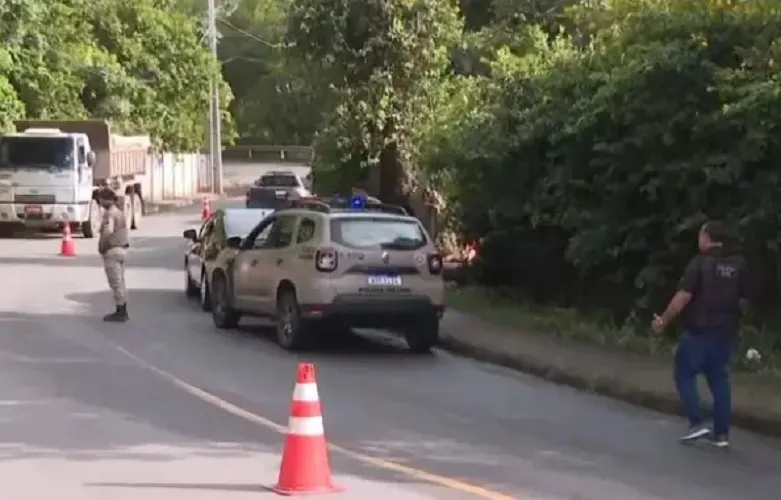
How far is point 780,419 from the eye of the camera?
12141 mm

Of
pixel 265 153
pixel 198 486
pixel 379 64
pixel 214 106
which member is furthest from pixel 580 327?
pixel 265 153

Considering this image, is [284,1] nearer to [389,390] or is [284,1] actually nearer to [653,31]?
[653,31]

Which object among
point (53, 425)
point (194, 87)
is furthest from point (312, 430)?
point (194, 87)

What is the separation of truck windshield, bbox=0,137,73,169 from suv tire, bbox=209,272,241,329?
18869 millimetres

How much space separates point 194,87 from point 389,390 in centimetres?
4935

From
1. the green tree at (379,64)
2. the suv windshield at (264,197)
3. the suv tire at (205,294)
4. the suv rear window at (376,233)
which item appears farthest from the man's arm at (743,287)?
the suv windshield at (264,197)

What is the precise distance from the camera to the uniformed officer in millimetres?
19688

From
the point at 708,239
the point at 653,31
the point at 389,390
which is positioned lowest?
the point at 389,390

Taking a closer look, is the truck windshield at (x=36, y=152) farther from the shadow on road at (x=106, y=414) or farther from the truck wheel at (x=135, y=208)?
the shadow on road at (x=106, y=414)

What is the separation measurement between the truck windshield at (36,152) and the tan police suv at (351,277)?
2097 centimetres

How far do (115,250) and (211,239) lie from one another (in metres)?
2.26

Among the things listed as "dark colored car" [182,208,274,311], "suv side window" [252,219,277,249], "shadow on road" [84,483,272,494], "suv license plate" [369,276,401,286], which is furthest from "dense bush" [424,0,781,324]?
"shadow on road" [84,483,272,494]

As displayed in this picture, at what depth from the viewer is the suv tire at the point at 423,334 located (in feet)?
56.7

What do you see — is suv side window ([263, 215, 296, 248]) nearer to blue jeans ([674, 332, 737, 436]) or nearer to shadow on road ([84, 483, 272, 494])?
blue jeans ([674, 332, 737, 436])
